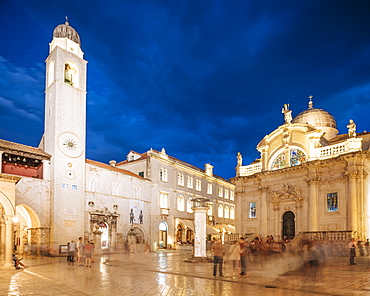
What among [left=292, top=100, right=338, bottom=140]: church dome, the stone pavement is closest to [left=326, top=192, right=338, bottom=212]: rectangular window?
[left=292, top=100, right=338, bottom=140]: church dome

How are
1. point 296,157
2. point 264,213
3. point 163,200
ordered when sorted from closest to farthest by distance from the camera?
point 296,157, point 264,213, point 163,200

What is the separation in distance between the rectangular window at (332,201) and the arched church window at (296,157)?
13.4 ft

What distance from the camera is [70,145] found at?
108 feet

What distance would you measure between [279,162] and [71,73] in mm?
22885

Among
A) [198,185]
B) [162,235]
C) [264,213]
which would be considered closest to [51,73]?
[162,235]

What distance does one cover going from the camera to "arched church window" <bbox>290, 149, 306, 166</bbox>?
3195cm

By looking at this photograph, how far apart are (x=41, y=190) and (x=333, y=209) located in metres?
25.0

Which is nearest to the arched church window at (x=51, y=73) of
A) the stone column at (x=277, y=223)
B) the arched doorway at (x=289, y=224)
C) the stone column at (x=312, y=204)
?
the stone column at (x=277, y=223)

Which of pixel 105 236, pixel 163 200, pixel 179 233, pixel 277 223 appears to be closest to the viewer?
pixel 277 223

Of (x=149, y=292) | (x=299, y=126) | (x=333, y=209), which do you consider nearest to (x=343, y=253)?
(x=333, y=209)

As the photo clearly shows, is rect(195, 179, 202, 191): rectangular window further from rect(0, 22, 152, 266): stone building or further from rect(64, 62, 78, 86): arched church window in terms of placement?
rect(64, 62, 78, 86): arched church window

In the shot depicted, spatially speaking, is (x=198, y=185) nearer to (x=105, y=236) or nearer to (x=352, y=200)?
(x=105, y=236)

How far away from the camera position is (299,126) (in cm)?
3209

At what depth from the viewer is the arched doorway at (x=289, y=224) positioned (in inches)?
1252
